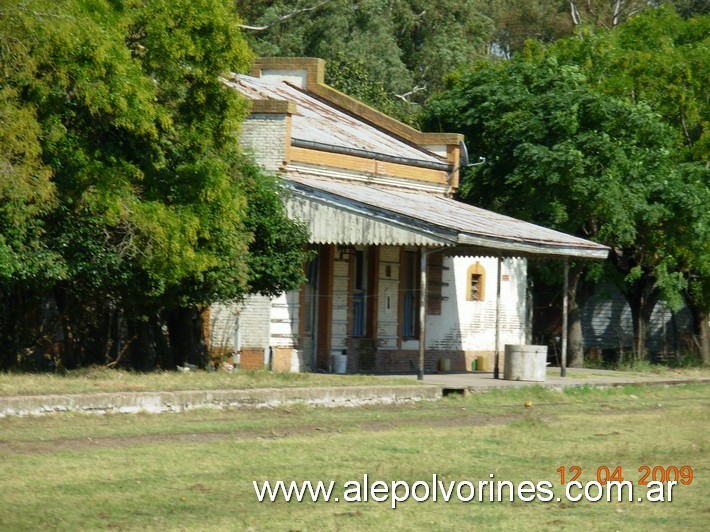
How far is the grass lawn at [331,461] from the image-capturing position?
393 inches

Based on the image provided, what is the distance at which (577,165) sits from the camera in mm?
29969

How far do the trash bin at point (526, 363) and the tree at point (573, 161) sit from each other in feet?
20.0

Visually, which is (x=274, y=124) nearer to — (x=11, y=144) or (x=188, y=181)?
(x=188, y=181)

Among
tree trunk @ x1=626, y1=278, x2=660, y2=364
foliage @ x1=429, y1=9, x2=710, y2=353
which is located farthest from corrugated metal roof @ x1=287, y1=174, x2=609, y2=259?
tree trunk @ x1=626, y1=278, x2=660, y2=364

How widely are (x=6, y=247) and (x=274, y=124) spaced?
8930 millimetres

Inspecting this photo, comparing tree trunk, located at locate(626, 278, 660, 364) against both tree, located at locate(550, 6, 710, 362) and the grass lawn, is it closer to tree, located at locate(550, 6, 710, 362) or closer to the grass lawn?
tree, located at locate(550, 6, 710, 362)

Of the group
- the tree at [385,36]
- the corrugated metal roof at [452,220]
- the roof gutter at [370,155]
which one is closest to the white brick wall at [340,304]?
the corrugated metal roof at [452,220]

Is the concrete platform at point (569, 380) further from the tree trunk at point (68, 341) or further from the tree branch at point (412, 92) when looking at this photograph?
the tree branch at point (412, 92)

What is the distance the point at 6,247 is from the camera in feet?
61.4

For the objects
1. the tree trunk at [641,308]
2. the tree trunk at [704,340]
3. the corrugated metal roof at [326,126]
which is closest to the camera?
the corrugated metal roof at [326,126]

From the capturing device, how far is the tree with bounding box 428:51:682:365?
100.0 ft

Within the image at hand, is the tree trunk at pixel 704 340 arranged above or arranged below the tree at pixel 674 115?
below

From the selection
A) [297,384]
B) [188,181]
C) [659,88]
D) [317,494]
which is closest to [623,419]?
[297,384]

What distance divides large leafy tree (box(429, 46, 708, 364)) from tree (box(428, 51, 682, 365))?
26 mm
